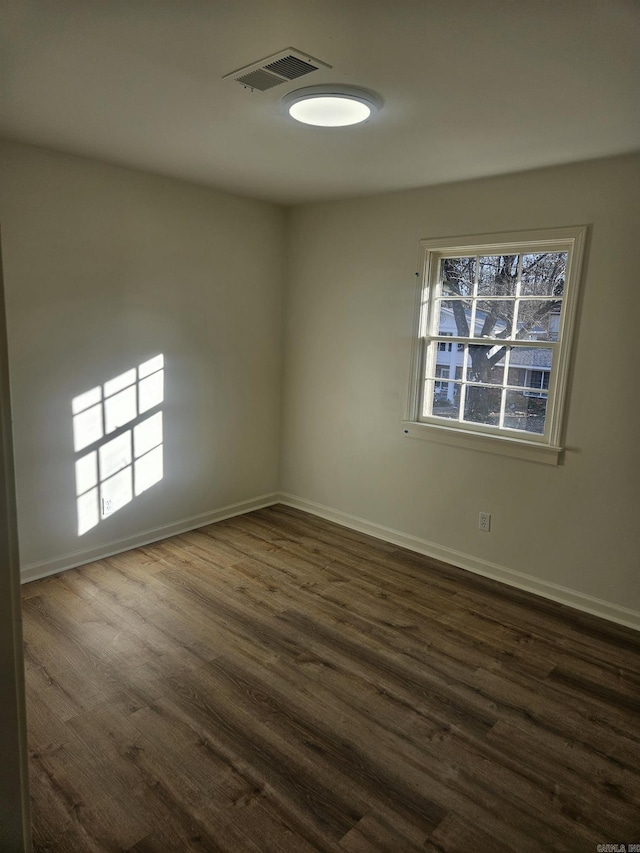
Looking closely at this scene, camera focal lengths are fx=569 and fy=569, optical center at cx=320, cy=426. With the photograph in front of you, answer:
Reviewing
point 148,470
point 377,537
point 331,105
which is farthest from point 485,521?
point 331,105

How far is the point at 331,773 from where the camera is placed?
2.14 meters

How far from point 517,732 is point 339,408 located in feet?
8.98

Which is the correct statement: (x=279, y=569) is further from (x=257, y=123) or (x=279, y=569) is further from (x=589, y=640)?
(x=257, y=123)

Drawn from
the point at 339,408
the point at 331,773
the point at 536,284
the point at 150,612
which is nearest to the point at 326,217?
the point at 339,408

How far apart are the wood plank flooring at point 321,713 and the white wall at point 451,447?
1.34 feet

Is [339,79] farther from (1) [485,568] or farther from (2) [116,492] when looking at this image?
(1) [485,568]

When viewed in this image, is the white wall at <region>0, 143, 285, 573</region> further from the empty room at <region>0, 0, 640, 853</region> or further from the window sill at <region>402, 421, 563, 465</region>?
the window sill at <region>402, 421, 563, 465</region>

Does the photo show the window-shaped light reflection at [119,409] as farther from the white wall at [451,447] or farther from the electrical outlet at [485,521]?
the electrical outlet at [485,521]

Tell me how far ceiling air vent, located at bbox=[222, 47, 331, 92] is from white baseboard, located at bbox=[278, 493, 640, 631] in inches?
121

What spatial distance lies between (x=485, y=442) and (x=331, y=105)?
2251 millimetres

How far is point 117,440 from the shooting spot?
3.86 meters

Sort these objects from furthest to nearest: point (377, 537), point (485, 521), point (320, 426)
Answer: point (320, 426) < point (377, 537) < point (485, 521)

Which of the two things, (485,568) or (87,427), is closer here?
(87,427)

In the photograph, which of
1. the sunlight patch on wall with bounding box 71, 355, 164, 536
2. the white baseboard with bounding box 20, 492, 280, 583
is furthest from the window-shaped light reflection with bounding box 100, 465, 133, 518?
the white baseboard with bounding box 20, 492, 280, 583
